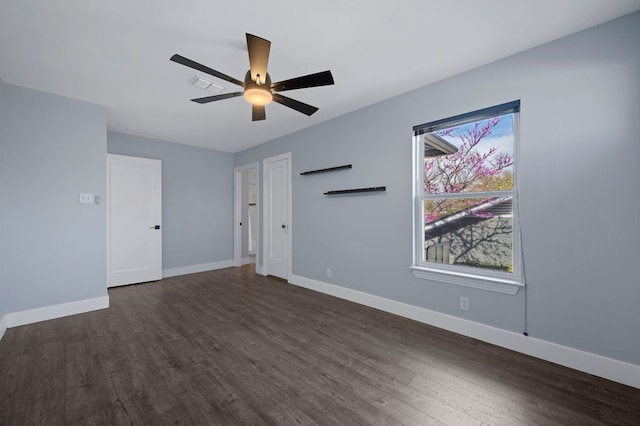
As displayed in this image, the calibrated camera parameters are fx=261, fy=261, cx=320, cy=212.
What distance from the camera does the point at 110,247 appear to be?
434 centimetres

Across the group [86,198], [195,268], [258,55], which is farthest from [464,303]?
[195,268]

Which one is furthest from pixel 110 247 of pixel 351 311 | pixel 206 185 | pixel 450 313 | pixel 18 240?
pixel 450 313

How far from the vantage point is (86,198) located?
10.9ft

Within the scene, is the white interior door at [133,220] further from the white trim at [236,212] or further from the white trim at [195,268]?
the white trim at [236,212]

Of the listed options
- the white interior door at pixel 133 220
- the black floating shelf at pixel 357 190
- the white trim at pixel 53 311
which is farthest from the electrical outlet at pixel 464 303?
the white interior door at pixel 133 220

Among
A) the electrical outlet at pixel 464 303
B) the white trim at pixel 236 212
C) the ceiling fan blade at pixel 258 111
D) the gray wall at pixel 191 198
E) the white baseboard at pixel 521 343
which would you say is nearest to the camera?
the white baseboard at pixel 521 343

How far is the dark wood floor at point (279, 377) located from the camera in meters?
1.62

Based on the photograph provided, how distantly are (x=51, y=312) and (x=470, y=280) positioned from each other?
4.73 meters

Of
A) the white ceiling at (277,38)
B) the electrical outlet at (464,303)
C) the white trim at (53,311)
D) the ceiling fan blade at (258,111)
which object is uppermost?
the white ceiling at (277,38)

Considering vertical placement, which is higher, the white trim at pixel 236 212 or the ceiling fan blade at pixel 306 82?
the ceiling fan blade at pixel 306 82

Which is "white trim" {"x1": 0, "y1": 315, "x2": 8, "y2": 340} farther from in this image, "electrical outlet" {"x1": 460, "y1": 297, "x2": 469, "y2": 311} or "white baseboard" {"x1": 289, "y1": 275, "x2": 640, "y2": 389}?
"electrical outlet" {"x1": 460, "y1": 297, "x2": 469, "y2": 311}

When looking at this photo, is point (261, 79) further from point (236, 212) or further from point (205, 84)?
point (236, 212)

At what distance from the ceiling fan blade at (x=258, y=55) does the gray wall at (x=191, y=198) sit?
402 centimetres

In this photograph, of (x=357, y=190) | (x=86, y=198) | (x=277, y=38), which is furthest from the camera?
(x=357, y=190)
